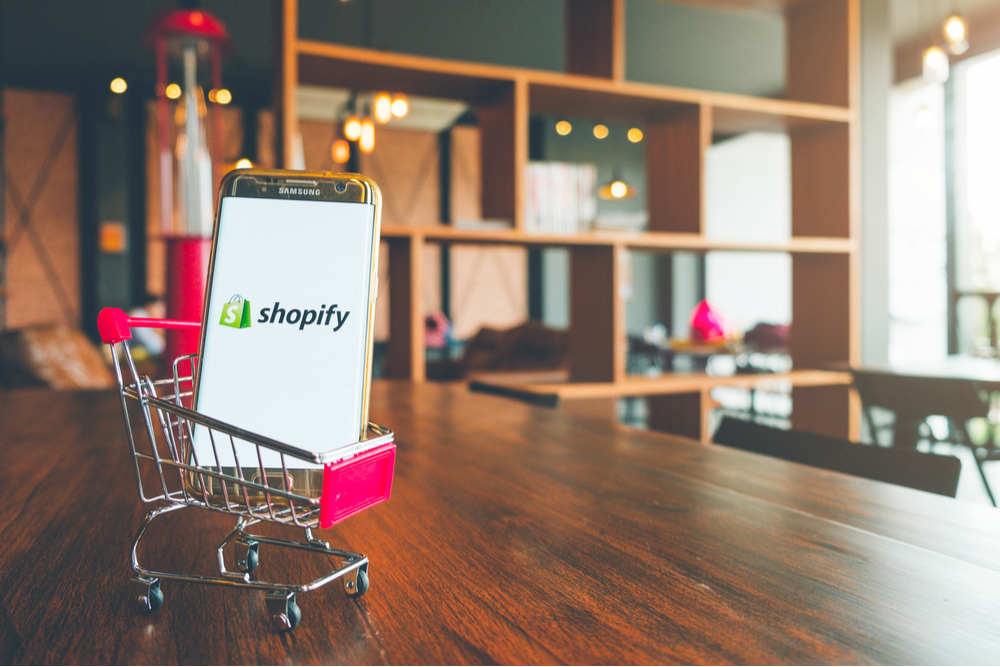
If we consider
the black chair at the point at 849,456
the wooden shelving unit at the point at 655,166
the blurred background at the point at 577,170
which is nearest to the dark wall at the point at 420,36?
the blurred background at the point at 577,170

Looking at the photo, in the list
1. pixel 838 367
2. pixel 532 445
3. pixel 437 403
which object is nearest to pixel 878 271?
pixel 838 367

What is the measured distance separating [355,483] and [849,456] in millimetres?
884

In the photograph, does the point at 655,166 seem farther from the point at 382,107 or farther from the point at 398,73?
the point at 382,107

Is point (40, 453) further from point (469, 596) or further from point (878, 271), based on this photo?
point (878, 271)

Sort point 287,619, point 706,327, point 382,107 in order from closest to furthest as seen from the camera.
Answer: point 287,619 < point 382,107 < point 706,327

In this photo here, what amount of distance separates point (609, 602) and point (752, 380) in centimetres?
242

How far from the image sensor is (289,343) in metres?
0.42

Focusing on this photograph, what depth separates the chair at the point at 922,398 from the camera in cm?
209

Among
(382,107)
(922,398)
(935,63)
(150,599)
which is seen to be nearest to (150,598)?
(150,599)

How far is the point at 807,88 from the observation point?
117 inches

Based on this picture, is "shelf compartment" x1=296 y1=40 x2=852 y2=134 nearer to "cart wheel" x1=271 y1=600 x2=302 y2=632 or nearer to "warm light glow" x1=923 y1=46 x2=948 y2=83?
"warm light glow" x1=923 y1=46 x2=948 y2=83

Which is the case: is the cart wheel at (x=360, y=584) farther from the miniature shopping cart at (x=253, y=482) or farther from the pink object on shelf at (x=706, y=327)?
the pink object on shelf at (x=706, y=327)

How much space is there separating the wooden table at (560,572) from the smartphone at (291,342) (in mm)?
102

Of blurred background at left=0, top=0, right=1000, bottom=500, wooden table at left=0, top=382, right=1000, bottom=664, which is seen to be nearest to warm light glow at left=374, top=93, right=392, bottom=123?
blurred background at left=0, top=0, right=1000, bottom=500
